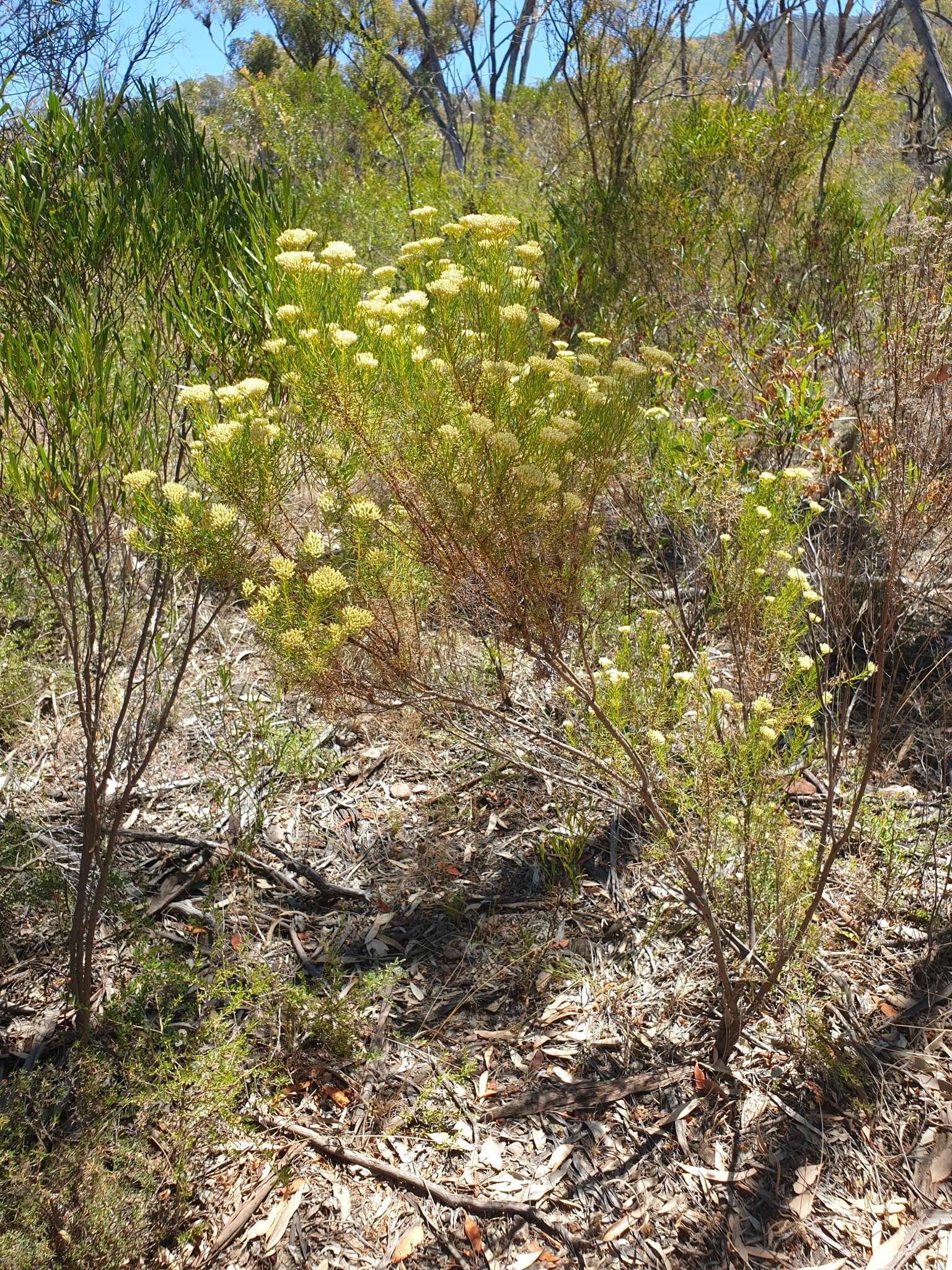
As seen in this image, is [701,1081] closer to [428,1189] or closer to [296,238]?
[428,1189]

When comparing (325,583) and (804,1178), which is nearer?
(325,583)

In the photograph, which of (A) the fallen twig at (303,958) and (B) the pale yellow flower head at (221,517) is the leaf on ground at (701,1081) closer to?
(A) the fallen twig at (303,958)

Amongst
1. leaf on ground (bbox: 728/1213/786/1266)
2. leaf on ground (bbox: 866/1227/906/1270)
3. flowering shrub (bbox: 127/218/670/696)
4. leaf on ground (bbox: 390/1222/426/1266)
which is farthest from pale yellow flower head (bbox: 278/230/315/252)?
Result: leaf on ground (bbox: 866/1227/906/1270)

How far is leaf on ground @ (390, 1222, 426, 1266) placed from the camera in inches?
83.1

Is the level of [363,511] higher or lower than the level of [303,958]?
higher

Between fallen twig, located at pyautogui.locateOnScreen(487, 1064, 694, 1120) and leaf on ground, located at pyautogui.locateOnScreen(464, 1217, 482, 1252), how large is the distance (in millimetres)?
260

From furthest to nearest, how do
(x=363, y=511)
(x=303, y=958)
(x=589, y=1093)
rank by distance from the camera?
(x=303, y=958) < (x=589, y=1093) < (x=363, y=511)

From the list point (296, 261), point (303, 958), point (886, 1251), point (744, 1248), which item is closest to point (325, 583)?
point (296, 261)

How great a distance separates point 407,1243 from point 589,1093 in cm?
60

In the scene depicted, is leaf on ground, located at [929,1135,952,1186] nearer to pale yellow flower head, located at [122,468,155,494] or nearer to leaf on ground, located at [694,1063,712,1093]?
leaf on ground, located at [694,1063,712,1093]

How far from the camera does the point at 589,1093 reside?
7.92ft

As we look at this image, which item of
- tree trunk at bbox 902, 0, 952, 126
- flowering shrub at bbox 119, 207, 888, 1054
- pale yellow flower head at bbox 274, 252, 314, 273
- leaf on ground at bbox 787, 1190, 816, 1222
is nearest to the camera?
pale yellow flower head at bbox 274, 252, 314, 273

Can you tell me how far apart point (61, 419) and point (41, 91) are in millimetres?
1637

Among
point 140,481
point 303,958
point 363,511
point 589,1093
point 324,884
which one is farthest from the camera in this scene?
point 324,884
